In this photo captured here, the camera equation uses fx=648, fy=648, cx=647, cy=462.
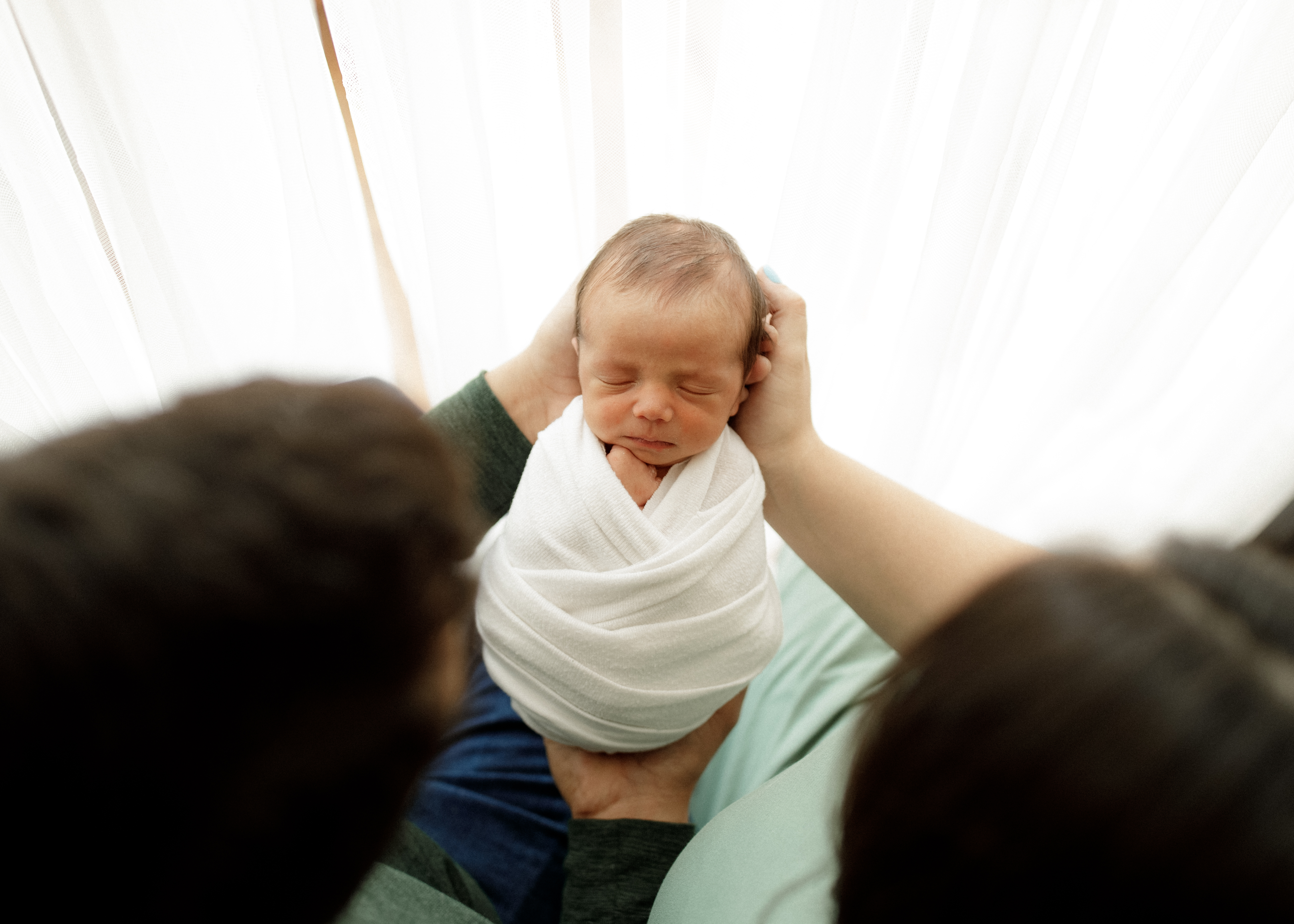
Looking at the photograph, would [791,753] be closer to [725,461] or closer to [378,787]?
[725,461]

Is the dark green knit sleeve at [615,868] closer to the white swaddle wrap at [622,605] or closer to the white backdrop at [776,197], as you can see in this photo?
the white swaddle wrap at [622,605]

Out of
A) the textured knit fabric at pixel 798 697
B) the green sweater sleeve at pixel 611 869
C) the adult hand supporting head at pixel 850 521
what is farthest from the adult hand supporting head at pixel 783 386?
the green sweater sleeve at pixel 611 869

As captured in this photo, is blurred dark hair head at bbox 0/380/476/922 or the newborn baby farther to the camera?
the newborn baby

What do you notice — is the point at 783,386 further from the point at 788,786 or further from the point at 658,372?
the point at 788,786

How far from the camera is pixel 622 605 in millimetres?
845

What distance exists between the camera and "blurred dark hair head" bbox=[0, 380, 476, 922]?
0.88 feet

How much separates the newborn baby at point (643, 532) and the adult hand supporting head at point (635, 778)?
0.03 m

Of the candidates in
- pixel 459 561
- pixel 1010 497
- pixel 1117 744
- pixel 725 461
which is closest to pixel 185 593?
pixel 459 561

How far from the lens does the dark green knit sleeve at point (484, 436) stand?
1097 millimetres

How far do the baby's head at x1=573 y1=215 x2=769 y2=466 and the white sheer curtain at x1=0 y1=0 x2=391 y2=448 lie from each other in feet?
1.91

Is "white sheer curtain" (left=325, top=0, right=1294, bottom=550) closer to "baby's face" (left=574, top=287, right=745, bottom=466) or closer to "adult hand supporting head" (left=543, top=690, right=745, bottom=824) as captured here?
"baby's face" (left=574, top=287, right=745, bottom=466)

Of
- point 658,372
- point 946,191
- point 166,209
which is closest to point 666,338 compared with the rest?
point 658,372

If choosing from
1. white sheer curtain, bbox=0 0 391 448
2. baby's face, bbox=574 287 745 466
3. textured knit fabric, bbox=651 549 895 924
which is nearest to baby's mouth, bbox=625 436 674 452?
baby's face, bbox=574 287 745 466

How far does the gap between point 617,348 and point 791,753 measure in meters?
0.63
